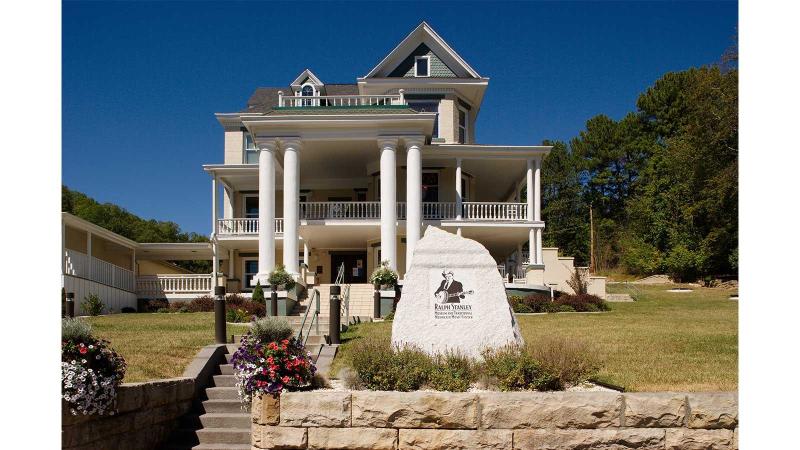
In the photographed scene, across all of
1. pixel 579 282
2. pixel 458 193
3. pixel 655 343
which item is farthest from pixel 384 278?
pixel 655 343

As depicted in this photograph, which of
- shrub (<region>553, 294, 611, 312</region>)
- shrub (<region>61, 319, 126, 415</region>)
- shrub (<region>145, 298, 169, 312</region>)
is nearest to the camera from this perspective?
shrub (<region>61, 319, 126, 415</region>)

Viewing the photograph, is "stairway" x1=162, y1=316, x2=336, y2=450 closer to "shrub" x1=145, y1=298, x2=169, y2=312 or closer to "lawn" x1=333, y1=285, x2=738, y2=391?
"lawn" x1=333, y1=285, x2=738, y2=391

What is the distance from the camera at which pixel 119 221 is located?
188ft

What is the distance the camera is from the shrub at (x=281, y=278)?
66.5 feet

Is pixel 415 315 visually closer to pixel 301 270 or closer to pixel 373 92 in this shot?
pixel 301 270

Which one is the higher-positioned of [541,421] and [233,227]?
[233,227]

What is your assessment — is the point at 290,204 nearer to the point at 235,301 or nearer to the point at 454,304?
the point at 235,301

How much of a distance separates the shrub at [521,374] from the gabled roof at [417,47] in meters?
21.6

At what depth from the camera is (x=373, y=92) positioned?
28125 millimetres

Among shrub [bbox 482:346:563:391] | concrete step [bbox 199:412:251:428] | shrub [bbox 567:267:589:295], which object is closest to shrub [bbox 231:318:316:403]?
concrete step [bbox 199:412:251:428]

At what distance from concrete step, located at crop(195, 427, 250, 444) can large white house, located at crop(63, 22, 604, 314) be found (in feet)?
44.6

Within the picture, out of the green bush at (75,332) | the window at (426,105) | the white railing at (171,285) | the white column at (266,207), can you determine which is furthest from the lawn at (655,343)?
the white railing at (171,285)

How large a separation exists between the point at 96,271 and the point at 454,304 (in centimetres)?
1907

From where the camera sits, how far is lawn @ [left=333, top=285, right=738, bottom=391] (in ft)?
27.2
